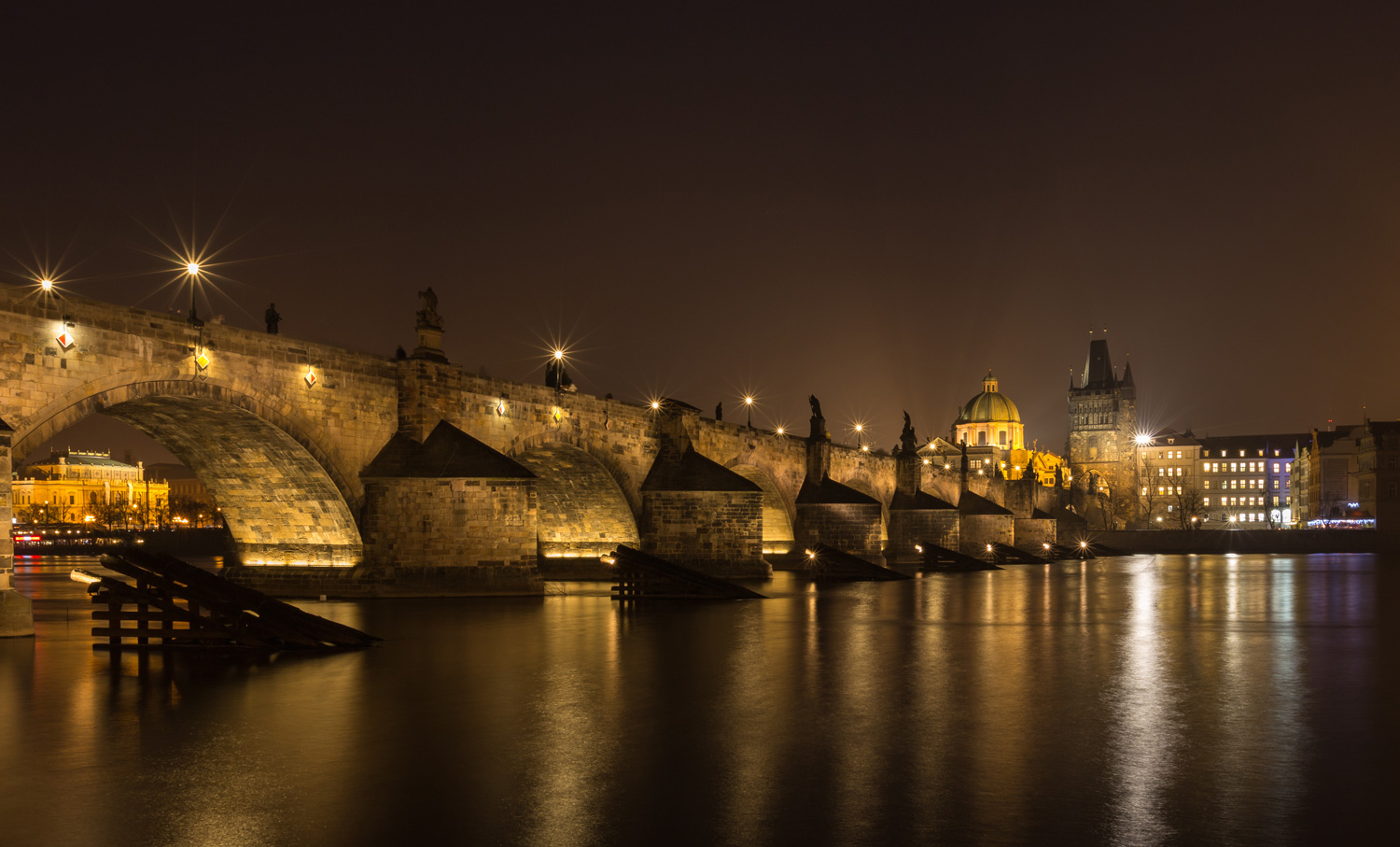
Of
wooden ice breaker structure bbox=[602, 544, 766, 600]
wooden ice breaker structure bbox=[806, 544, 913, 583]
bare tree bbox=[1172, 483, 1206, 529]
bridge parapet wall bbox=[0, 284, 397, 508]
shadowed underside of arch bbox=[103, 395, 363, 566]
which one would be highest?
bridge parapet wall bbox=[0, 284, 397, 508]

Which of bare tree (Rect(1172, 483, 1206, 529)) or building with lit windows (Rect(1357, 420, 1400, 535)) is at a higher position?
building with lit windows (Rect(1357, 420, 1400, 535))

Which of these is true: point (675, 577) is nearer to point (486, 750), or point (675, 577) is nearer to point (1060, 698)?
point (1060, 698)

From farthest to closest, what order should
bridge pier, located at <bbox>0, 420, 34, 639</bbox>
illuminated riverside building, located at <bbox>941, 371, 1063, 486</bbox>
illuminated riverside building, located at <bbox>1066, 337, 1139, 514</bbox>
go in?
illuminated riverside building, located at <bbox>1066, 337, 1139, 514</bbox> → illuminated riverside building, located at <bbox>941, 371, 1063, 486</bbox> → bridge pier, located at <bbox>0, 420, 34, 639</bbox>

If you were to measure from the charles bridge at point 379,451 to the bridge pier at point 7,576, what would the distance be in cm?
6

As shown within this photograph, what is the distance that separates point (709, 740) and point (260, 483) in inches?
760

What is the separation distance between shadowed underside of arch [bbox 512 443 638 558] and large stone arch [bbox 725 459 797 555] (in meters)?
9.12

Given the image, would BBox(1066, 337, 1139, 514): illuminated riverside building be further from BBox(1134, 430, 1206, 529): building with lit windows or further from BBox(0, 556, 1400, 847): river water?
BBox(0, 556, 1400, 847): river water

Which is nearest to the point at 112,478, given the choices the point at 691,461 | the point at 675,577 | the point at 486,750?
the point at 691,461

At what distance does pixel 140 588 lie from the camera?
1532 cm

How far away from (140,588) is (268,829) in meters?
9.99

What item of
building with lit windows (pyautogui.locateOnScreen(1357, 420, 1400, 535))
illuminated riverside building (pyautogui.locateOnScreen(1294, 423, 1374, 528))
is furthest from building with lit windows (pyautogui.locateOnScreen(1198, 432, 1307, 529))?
building with lit windows (pyautogui.locateOnScreen(1357, 420, 1400, 535))

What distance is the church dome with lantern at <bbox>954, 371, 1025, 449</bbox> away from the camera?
147 m

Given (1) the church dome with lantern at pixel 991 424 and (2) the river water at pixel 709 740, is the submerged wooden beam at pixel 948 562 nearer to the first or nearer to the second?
(2) the river water at pixel 709 740

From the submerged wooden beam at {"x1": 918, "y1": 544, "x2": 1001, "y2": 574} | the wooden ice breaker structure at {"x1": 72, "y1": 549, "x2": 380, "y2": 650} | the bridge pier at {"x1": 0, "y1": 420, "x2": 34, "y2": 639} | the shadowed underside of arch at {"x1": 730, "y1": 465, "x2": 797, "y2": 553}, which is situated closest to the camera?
the wooden ice breaker structure at {"x1": 72, "y1": 549, "x2": 380, "y2": 650}
